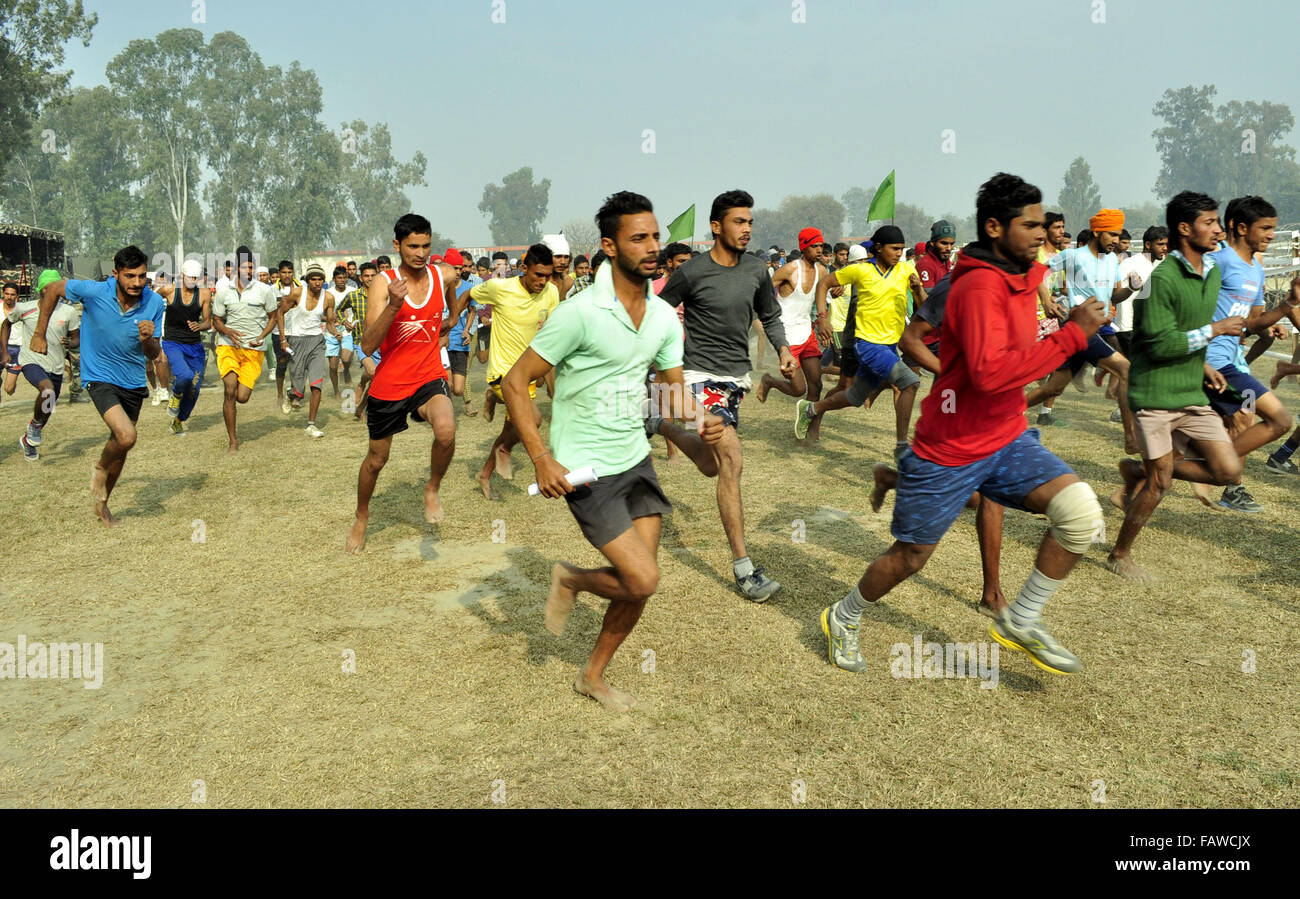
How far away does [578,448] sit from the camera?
12.7 feet

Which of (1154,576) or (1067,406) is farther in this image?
(1067,406)

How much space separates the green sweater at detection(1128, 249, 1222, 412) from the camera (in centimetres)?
546

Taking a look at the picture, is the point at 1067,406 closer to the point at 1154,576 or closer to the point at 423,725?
the point at 1154,576

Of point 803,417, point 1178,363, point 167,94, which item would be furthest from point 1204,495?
point 167,94

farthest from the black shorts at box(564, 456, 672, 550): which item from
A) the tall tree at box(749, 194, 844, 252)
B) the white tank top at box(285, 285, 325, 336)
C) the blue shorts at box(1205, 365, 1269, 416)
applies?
the tall tree at box(749, 194, 844, 252)

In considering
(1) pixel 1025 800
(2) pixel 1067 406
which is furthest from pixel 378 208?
(1) pixel 1025 800

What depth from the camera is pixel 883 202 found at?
36.5 ft

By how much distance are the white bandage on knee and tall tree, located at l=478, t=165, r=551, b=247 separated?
15048 cm

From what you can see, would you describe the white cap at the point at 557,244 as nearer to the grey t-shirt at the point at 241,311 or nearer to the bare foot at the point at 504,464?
the bare foot at the point at 504,464

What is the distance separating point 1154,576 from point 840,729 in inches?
115

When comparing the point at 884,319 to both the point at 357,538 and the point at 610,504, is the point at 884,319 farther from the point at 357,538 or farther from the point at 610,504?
the point at 610,504

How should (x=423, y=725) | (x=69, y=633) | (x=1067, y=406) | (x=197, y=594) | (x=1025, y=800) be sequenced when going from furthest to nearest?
(x=1067, y=406)
(x=197, y=594)
(x=69, y=633)
(x=423, y=725)
(x=1025, y=800)

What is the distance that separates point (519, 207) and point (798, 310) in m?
149

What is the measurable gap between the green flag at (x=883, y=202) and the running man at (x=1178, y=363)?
5590 mm
